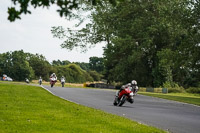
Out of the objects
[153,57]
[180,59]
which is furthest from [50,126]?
[153,57]

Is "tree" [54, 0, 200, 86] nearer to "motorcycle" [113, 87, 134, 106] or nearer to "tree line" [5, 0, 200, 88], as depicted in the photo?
"tree line" [5, 0, 200, 88]

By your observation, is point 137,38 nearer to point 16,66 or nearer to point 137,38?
point 137,38

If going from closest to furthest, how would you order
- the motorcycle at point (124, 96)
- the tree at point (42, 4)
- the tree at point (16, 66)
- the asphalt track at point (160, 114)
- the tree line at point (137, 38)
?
the tree at point (42, 4)
the asphalt track at point (160, 114)
the motorcycle at point (124, 96)
the tree line at point (137, 38)
the tree at point (16, 66)

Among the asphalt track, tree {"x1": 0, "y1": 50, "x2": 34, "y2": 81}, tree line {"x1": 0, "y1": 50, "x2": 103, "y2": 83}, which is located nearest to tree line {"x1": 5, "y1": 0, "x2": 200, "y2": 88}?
the asphalt track

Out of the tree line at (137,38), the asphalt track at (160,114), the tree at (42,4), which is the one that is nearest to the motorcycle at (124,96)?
the asphalt track at (160,114)

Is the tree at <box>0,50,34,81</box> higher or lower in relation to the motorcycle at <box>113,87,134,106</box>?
higher

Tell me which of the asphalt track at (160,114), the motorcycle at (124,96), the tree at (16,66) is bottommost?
the asphalt track at (160,114)

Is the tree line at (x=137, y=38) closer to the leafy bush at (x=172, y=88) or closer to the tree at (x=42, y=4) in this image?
the leafy bush at (x=172, y=88)

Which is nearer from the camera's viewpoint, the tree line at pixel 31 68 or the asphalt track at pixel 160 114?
the asphalt track at pixel 160 114

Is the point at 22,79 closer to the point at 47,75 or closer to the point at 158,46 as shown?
the point at 47,75

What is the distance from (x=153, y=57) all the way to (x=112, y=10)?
30.8 ft

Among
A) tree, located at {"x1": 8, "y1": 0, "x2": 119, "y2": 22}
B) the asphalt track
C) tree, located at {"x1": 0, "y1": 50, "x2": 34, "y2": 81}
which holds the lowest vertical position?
the asphalt track

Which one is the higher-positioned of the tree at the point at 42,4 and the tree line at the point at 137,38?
the tree line at the point at 137,38

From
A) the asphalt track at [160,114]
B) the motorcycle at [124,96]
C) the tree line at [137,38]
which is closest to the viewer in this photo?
the asphalt track at [160,114]
